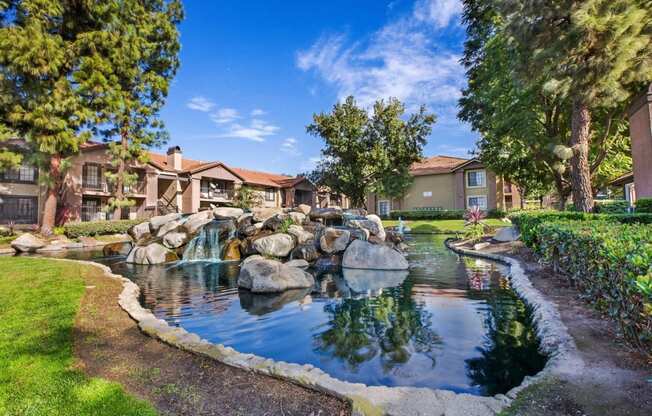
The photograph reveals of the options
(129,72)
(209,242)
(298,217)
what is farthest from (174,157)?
(298,217)

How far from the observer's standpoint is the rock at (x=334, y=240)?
41.1ft

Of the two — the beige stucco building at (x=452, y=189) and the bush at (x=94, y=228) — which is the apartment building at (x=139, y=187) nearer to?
the bush at (x=94, y=228)

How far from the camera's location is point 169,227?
1597 centimetres

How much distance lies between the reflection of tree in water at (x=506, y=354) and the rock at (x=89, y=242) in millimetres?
22614

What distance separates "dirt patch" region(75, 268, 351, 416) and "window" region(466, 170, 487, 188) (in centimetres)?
3427

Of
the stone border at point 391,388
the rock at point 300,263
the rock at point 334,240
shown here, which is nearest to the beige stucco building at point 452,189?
the rock at point 334,240

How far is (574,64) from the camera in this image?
38.4 feet

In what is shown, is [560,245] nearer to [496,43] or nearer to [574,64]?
[574,64]

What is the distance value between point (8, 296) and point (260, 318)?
200 inches

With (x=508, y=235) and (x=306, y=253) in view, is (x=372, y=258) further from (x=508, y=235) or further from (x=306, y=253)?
(x=508, y=235)

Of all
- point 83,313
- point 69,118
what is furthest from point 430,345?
point 69,118

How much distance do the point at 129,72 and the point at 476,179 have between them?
31.3m

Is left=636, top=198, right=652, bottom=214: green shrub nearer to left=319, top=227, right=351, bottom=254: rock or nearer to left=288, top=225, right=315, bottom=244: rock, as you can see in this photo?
left=319, top=227, right=351, bottom=254: rock

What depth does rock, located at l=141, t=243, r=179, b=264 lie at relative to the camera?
12973 mm
